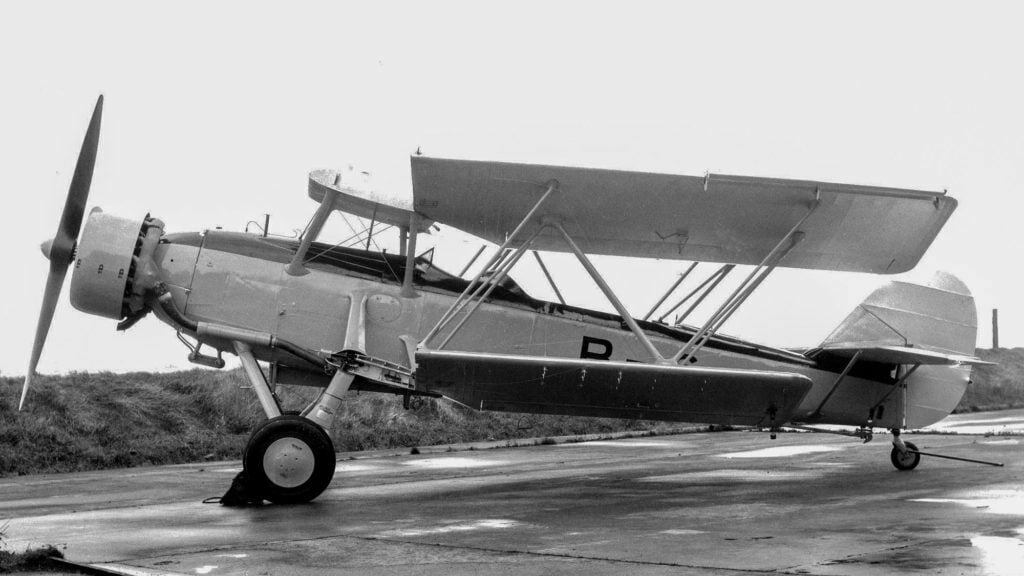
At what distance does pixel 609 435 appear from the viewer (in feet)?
67.3

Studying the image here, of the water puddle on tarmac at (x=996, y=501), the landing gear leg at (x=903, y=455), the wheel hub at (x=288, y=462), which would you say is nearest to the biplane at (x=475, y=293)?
the wheel hub at (x=288, y=462)

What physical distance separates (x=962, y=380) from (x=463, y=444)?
8814 millimetres

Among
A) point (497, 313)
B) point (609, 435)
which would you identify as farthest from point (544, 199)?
point (609, 435)

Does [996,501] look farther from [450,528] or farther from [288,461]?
[288,461]

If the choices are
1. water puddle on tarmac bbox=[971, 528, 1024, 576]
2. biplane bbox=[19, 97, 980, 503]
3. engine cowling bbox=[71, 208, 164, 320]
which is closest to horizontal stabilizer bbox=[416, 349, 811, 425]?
biplane bbox=[19, 97, 980, 503]

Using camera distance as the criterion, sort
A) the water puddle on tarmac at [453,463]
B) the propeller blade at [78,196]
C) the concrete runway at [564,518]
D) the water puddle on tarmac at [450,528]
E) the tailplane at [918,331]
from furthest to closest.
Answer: the water puddle on tarmac at [453,463], the tailplane at [918,331], the propeller blade at [78,196], the water puddle on tarmac at [450,528], the concrete runway at [564,518]

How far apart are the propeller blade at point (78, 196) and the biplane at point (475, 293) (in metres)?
0.01

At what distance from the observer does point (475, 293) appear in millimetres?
10547

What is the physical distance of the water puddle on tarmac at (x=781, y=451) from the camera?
15.5 meters

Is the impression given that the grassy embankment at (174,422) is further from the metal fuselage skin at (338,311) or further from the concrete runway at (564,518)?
the metal fuselage skin at (338,311)

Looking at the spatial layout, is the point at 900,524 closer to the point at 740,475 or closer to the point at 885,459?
the point at 740,475

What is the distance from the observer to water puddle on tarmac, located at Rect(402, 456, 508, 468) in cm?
1456

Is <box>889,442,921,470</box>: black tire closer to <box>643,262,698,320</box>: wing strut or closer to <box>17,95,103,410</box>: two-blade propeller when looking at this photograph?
<box>643,262,698,320</box>: wing strut

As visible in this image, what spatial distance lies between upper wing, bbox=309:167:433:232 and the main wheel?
2.45 metres
